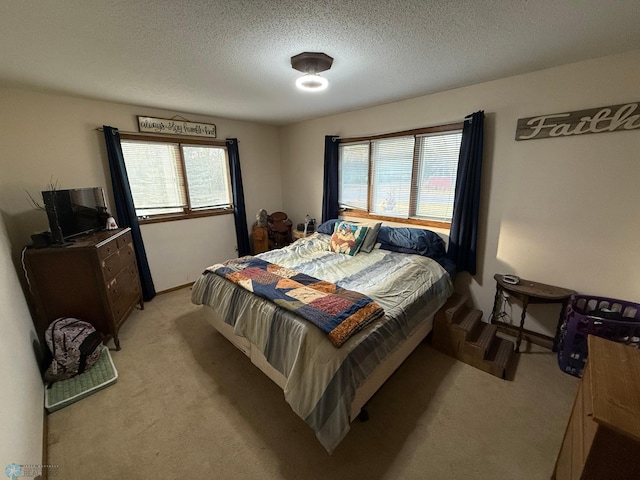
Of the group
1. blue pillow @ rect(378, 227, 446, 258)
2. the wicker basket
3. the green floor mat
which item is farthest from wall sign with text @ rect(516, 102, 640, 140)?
the green floor mat

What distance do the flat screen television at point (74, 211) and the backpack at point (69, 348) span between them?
0.74 m

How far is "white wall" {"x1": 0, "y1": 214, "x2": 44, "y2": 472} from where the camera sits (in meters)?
1.19

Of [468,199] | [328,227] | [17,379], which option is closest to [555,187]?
[468,199]

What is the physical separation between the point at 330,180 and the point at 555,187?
252 centimetres

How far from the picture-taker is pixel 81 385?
1968 millimetres

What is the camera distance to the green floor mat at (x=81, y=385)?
1.82 metres

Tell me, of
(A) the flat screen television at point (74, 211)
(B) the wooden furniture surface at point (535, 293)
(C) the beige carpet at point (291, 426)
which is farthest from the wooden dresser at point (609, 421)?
(A) the flat screen television at point (74, 211)

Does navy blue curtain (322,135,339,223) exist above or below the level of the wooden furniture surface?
above

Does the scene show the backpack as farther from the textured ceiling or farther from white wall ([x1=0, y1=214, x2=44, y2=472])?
the textured ceiling

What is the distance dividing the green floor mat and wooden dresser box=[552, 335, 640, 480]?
2803mm

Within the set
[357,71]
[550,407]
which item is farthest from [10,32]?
[550,407]

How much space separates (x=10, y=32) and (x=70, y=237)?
5.16ft

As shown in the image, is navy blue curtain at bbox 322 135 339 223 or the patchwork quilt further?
navy blue curtain at bbox 322 135 339 223

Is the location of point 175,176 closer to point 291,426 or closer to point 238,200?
point 238,200
